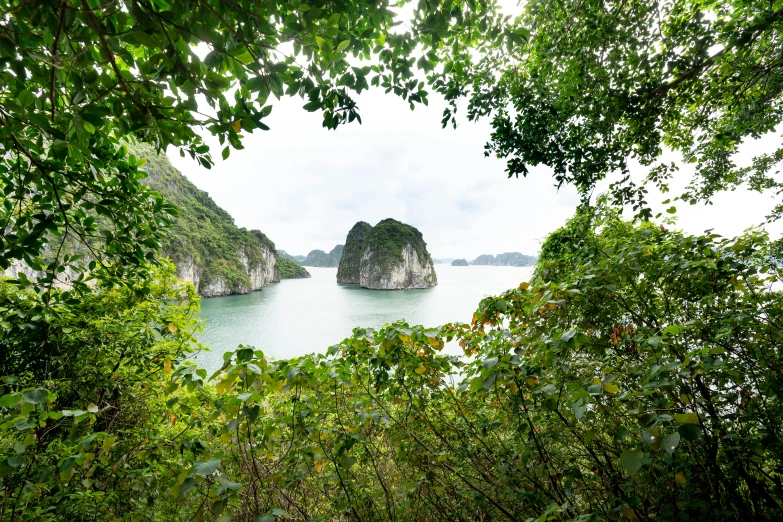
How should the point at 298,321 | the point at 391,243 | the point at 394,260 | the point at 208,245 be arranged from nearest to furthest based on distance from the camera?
the point at 298,321
the point at 208,245
the point at 394,260
the point at 391,243

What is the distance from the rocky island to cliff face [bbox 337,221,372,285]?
2837 mm

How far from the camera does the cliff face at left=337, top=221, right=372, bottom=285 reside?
259ft

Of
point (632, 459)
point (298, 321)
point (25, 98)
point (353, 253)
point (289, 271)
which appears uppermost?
point (353, 253)

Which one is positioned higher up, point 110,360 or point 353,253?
point 353,253

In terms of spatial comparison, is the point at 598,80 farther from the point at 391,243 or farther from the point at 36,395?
the point at 391,243

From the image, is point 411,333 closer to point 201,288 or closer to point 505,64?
point 505,64

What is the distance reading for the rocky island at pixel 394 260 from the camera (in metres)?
64.9

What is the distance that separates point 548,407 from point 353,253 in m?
A: 80.2

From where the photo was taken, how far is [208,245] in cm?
5934

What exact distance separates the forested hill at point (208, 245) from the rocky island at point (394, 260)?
23.6m

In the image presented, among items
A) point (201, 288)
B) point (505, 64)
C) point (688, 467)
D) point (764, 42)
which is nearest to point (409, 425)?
point (688, 467)

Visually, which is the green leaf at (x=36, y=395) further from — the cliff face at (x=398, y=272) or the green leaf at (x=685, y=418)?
the cliff face at (x=398, y=272)

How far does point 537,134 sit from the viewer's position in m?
3.18

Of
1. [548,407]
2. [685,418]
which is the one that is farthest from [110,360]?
[685,418]
